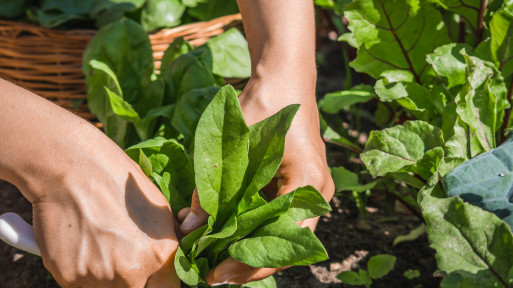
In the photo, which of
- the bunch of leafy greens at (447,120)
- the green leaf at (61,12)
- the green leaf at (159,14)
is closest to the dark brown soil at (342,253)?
the bunch of leafy greens at (447,120)

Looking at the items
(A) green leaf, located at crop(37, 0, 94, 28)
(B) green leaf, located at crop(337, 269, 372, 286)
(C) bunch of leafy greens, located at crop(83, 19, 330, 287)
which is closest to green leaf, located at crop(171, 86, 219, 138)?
(C) bunch of leafy greens, located at crop(83, 19, 330, 287)

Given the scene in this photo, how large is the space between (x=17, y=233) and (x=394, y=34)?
0.94 metres

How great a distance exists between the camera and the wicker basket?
158 centimetres

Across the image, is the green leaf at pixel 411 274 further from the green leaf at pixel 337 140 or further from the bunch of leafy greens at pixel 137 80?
the bunch of leafy greens at pixel 137 80

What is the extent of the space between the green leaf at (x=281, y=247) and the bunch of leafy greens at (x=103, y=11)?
0.97 meters

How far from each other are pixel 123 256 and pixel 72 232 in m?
0.09

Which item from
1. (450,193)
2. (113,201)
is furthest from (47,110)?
(450,193)

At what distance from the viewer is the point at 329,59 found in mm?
2510

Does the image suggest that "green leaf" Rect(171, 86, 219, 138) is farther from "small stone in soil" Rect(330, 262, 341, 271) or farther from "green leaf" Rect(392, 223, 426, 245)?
"green leaf" Rect(392, 223, 426, 245)

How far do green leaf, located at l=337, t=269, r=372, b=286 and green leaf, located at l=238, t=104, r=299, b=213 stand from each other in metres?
0.44

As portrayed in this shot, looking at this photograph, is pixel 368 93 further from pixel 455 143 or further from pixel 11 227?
pixel 11 227

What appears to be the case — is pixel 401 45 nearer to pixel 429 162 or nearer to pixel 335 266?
pixel 429 162

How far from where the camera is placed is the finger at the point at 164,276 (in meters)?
0.94

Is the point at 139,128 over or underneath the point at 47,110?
underneath
